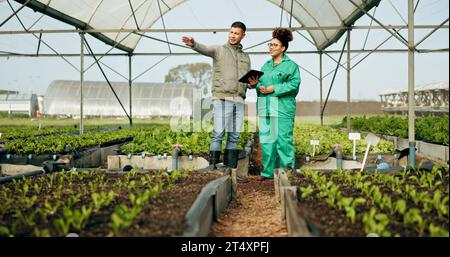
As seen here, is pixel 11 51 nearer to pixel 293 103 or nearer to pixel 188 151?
pixel 188 151

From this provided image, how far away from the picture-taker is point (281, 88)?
416 centimetres

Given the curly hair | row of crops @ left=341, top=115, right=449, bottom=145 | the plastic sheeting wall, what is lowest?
row of crops @ left=341, top=115, right=449, bottom=145

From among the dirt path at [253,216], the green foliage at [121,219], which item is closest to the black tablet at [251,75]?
the dirt path at [253,216]

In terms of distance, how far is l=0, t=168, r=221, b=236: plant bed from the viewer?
1927 millimetres

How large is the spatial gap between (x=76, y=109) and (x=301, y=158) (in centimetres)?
2122

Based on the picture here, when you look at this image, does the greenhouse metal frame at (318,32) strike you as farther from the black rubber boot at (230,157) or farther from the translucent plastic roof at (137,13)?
the black rubber boot at (230,157)

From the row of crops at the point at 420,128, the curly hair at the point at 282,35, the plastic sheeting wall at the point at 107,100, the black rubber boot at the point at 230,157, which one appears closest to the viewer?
the curly hair at the point at 282,35

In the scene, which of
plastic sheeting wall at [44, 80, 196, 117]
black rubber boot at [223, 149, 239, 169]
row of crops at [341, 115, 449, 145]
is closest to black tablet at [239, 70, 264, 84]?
black rubber boot at [223, 149, 239, 169]

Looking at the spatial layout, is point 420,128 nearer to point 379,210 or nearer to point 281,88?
point 281,88

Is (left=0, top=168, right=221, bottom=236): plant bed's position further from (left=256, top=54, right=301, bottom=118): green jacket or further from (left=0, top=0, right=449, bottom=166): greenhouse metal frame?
(left=0, top=0, right=449, bottom=166): greenhouse metal frame

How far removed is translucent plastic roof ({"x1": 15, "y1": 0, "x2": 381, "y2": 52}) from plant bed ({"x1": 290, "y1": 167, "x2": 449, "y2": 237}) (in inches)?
196

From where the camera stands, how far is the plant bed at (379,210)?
6.23 feet
